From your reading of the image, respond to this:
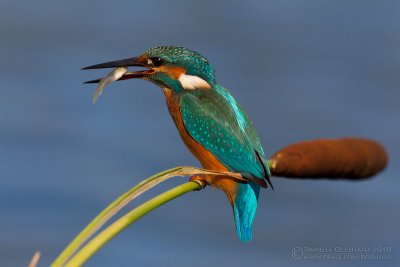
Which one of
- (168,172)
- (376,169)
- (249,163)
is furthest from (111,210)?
(249,163)

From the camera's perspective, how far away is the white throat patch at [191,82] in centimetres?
285

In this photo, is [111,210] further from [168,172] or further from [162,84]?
[162,84]

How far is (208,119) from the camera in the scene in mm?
2771

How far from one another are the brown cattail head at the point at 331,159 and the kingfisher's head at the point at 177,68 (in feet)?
5.19

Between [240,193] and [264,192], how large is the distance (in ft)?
17.1

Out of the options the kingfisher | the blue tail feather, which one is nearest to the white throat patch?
the kingfisher

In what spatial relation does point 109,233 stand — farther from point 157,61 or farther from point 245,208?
point 157,61

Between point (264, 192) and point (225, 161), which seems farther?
point (264, 192)

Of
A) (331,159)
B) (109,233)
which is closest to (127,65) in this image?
(331,159)

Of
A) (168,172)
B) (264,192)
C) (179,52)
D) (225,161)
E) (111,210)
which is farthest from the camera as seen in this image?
(264,192)

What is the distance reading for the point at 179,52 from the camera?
2.84 meters

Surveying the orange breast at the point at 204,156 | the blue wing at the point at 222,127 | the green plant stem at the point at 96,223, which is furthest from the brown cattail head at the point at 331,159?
the orange breast at the point at 204,156

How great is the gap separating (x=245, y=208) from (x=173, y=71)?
673mm

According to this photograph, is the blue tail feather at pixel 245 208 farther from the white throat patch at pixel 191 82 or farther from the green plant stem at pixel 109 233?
the green plant stem at pixel 109 233
